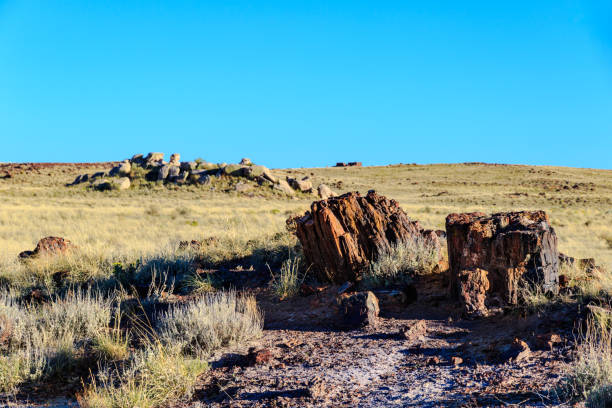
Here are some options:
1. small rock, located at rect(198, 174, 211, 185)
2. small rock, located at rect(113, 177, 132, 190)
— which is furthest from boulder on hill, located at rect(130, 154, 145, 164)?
small rock, located at rect(198, 174, 211, 185)

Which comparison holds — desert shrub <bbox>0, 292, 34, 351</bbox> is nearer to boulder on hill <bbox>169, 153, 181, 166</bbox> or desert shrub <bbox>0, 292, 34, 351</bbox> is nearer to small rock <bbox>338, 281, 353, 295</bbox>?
small rock <bbox>338, 281, 353, 295</bbox>

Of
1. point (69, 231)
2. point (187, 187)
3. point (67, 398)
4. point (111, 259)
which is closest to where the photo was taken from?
point (67, 398)

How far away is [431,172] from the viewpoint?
74125 millimetres

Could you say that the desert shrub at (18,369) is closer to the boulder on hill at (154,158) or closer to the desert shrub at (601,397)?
the desert shrub at (601,397)

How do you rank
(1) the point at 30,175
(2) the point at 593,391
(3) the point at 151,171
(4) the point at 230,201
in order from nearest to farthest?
(2) the point at 593,391 → (4) the point at 230,201 → (3) the point at 151,171 → (1) the point at 30,175

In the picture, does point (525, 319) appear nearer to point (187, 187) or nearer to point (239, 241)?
point (239, 241)

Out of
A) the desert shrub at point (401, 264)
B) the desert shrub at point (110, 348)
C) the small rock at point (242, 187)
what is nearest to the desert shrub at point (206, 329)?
the desert shrub at point (110, 348)

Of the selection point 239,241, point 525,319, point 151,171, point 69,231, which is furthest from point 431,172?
point 525,319

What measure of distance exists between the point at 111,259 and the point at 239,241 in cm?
265

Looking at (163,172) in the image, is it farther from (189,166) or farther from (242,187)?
(242,187)

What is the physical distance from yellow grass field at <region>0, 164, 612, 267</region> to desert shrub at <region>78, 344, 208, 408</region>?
6753 mm

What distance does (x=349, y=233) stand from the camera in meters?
8.19

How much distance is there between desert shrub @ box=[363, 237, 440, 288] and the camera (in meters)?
7.49

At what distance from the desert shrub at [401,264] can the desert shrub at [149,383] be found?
3154 mm
